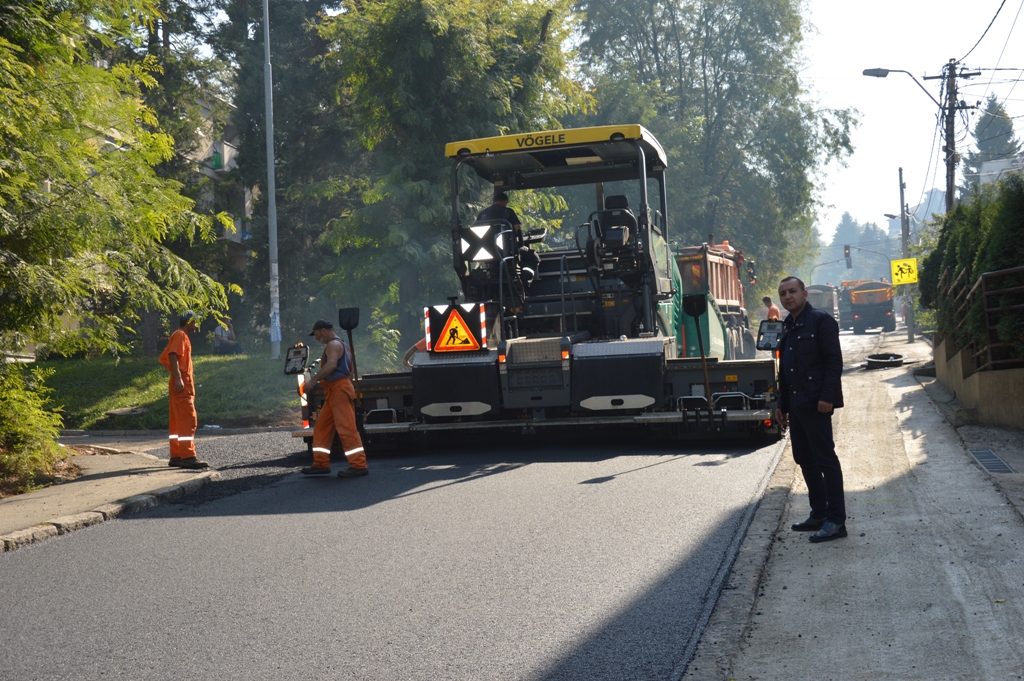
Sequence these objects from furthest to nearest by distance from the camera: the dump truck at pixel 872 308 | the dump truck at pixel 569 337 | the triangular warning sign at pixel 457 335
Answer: the dump truck at pixel 872 308, the triangular warning sign at pixel 457 335, the dump truck at pixel 569 337

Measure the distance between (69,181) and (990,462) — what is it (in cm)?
941

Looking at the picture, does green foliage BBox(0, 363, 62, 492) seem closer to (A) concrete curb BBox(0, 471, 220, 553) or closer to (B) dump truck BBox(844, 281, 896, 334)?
(A) concrete curb BBox(0, 471, 220, 553)

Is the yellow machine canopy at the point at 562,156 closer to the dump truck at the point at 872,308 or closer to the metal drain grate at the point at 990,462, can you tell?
the metal drain grate at the point at 990,462

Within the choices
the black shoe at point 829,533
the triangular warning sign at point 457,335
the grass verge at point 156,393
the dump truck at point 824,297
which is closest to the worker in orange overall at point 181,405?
the triangular warning sign at point 457,335

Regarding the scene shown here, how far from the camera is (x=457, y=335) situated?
12.3 metres

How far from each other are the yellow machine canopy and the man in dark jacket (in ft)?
19.6

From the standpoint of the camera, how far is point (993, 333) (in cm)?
1292

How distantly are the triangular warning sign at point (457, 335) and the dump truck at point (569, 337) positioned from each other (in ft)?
0.05

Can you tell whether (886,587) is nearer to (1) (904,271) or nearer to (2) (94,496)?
(2) (94,496)

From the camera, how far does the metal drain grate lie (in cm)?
927

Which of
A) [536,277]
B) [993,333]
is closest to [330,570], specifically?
[536,277]

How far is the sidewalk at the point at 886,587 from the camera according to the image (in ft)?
14.5

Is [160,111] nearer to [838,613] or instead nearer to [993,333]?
[993,333]

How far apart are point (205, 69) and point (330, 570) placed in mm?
26851
